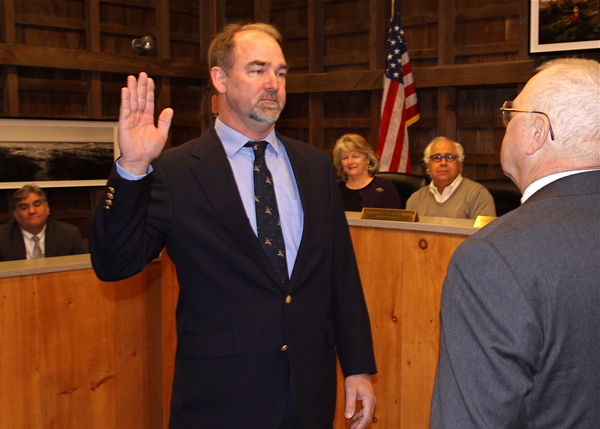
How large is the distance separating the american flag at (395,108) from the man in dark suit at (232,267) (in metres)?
4.41

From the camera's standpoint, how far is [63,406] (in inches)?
96.0

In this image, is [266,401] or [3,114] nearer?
[266,401]

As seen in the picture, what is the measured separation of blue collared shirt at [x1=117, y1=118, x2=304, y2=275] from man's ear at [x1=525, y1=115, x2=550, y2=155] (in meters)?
0.77

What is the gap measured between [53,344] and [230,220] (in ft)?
3.88

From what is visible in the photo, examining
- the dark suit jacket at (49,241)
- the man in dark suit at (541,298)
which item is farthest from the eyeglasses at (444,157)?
the man in dark suit at (541,298)

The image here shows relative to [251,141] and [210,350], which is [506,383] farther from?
[251,141]

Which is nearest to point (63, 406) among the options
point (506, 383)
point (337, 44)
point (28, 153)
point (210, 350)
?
point (210, 350)

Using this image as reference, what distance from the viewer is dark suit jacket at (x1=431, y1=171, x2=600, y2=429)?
3.15 feet

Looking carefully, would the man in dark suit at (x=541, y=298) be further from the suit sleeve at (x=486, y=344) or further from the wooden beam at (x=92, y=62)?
the wooden beam at (x=92, y=62)

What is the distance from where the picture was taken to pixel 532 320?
0.95 metres

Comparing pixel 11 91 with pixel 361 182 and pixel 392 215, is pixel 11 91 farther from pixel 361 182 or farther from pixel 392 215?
pixel 392 215

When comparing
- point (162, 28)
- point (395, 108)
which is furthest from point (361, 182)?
point (162, 28)

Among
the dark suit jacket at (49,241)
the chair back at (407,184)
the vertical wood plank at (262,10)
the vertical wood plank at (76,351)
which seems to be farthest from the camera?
the vertical wood plank at (262,10)

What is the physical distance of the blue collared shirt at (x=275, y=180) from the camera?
1695 millimetres
